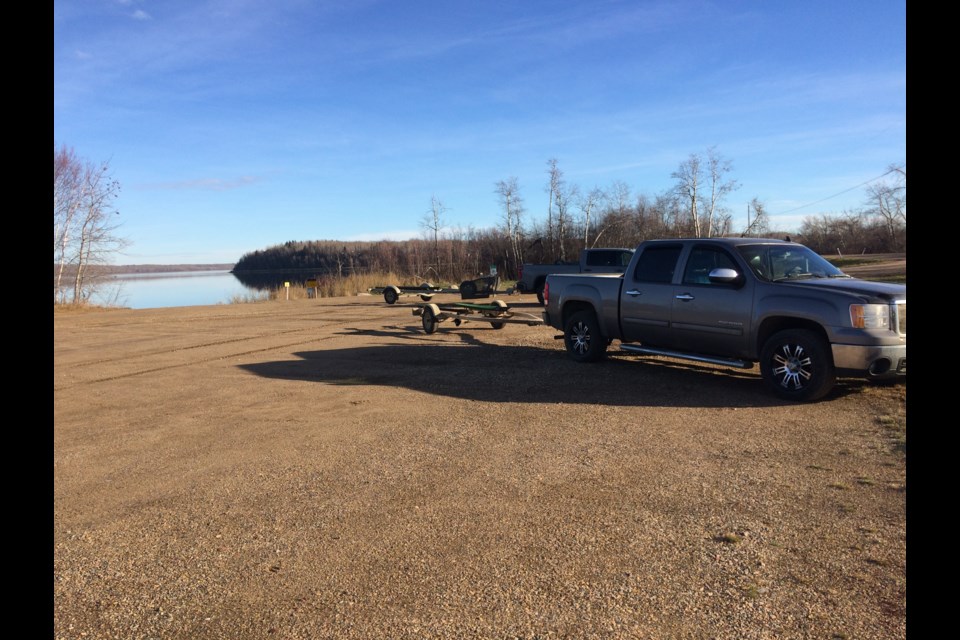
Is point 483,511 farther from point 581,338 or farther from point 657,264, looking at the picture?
point 581,338

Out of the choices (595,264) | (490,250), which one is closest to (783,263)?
(595,264)

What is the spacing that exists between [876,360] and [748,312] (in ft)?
5.07

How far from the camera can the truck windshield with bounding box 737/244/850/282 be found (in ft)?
27.6

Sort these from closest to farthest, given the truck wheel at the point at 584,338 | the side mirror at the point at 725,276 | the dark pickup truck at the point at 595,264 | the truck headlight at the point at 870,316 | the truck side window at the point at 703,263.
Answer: the truck headlight at the point at 870,316
the side mirror at the point at 725,276
the truck side window at the point at 703,263
the truck wheel at the point at 584,338
the dark pickup truck at the point at 595,264

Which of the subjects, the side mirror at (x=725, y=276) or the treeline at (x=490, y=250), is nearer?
the side mirror at (x=725, y=276)

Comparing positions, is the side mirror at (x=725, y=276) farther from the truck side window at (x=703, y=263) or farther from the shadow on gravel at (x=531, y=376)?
the shadow on gravel at (x=531, y=376)

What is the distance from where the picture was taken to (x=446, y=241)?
54.1 m

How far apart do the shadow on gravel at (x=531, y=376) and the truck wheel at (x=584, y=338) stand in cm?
20

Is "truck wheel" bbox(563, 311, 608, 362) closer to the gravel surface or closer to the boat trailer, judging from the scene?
the gravel surface

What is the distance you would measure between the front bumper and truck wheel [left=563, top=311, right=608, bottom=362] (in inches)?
153

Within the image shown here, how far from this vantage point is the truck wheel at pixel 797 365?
24.2 ft

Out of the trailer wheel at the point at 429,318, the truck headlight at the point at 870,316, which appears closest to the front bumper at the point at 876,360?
the truck headlight at the point at 870,316
